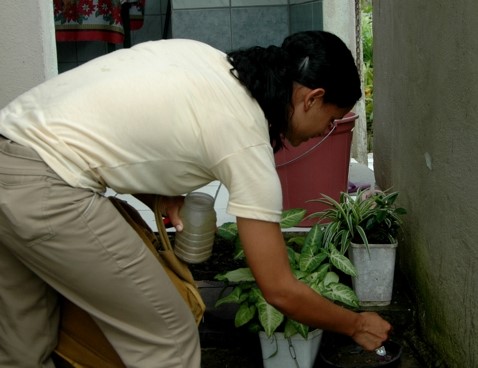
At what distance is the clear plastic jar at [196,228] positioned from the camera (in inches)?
117

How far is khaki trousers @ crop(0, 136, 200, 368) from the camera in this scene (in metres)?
2.50

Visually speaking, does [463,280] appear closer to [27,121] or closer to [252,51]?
[252,51]

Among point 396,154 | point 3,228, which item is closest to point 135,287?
point 3,228

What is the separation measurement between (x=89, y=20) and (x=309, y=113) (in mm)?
4971

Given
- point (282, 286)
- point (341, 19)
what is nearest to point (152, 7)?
point (341, 19)

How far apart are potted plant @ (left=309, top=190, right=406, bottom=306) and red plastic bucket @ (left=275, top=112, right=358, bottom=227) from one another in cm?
92

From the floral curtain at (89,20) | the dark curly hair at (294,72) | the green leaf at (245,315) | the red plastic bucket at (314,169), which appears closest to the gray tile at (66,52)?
the floral curtain at (89,20)

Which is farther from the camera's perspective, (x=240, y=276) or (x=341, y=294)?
(x=240, y=276)

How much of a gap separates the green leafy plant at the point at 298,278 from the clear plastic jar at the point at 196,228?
465 mm

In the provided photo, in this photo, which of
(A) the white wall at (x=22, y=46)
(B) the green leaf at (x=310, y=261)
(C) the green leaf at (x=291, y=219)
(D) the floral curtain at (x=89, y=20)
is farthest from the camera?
(D) the floral curtain at (x=89, y=20)

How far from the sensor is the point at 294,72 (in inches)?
100

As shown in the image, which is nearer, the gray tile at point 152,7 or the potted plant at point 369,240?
the potted plant at point 369,240

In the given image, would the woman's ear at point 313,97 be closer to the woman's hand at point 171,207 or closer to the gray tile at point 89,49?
the woman's hand at point 171,207

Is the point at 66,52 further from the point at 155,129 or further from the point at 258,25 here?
the point at 155,129
